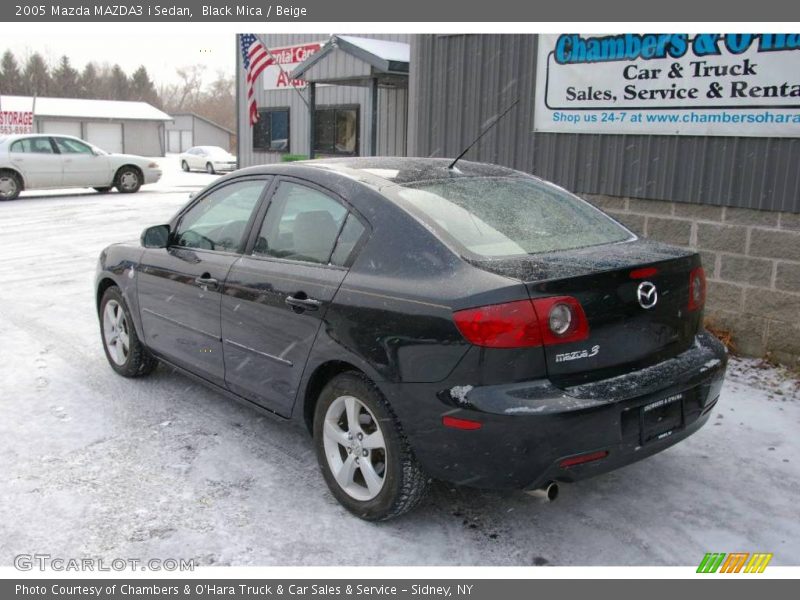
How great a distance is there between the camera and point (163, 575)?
10.2 ft

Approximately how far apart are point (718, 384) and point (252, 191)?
8.65 feet

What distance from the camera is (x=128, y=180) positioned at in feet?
67.8

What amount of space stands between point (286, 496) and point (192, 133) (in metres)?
65.5

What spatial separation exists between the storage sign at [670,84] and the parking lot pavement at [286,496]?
196cm

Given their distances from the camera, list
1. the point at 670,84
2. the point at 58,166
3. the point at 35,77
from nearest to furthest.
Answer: the point at 670,84, the point at 58,166, the point at 35,77

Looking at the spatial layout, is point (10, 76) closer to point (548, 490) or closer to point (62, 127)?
point (62, 127)

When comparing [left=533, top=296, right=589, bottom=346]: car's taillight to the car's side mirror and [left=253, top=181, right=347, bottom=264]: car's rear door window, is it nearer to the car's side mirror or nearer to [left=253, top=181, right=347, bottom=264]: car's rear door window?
[left=253, top=181, right=347, bottom=264]: car's rear door window

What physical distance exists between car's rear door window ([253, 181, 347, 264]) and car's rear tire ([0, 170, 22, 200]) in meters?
17.0

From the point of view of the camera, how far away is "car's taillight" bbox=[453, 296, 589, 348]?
114 inches

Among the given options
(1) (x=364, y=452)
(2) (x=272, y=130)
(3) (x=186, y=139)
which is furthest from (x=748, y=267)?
(3) (x=186, y=139)

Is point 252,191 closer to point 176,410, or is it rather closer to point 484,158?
point 176,410

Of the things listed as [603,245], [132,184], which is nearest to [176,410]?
[603,245]

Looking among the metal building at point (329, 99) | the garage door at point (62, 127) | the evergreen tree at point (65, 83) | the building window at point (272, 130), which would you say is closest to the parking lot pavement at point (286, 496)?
the metal building at point (329, 99)

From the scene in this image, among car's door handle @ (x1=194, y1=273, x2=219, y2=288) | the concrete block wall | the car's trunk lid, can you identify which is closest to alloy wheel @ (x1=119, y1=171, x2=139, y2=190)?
the concrete block wall
